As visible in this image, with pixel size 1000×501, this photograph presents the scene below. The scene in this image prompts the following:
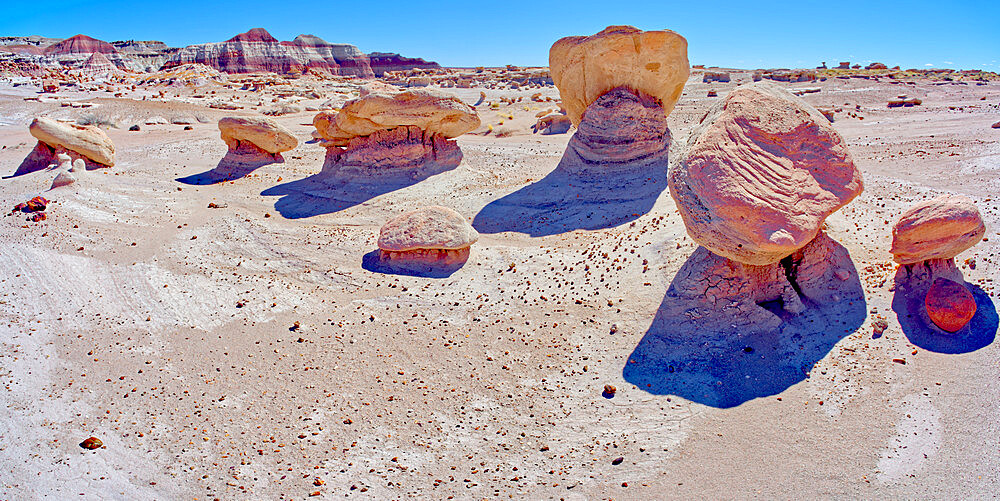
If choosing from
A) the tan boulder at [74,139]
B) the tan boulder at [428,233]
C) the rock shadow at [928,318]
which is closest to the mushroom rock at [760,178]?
the rock shadow at [928,318]

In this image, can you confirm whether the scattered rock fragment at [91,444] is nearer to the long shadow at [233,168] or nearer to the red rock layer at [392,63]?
the long shadow at [233,168]

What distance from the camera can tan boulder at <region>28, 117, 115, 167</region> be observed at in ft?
37.4

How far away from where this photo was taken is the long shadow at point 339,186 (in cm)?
1012

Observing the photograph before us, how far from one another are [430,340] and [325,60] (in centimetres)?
6548

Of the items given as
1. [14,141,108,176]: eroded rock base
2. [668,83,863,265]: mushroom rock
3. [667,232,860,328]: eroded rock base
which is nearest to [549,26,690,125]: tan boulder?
[668,83,863,265]: mushroom rock

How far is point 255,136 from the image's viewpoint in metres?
12.5

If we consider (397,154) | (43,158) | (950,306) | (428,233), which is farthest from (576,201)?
(43,158)

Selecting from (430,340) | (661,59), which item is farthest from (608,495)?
(661,59)

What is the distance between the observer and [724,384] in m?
4.40

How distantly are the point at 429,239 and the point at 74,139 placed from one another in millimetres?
9548

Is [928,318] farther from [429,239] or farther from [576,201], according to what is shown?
[576,201]

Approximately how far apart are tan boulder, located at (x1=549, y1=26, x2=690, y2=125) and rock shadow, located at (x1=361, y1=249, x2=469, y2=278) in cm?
523

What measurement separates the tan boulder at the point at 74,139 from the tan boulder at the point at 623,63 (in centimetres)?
981

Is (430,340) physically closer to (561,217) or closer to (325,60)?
(561,217)
